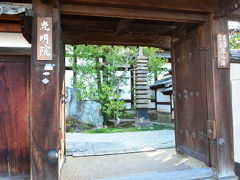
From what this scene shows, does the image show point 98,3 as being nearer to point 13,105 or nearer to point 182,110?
point 13,105

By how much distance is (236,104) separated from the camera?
3.26 m

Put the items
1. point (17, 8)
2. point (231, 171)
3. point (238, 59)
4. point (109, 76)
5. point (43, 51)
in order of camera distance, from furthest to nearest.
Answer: point (109, 76), point (238, 59), point (231, 171), point (43, 51), point (17, 8)

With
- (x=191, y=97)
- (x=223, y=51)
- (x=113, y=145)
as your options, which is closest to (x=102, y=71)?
(x=113, y=145)

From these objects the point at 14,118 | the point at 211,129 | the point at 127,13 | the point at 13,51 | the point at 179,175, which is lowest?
the point at 179,175

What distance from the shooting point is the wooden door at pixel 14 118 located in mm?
2881

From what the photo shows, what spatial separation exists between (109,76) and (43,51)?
7754 millimetres

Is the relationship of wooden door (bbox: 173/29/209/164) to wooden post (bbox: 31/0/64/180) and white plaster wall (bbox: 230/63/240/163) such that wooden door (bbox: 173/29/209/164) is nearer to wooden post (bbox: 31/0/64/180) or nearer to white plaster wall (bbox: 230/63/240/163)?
white plaster wall (bbox: 230/63/240/163)

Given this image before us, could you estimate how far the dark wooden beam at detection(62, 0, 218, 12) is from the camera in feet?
9.12

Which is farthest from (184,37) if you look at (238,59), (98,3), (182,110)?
(98,3)

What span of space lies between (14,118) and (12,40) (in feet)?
4.32

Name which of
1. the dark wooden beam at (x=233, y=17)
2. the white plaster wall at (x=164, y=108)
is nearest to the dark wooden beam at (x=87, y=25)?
the dark wooden beam at (x=233, y=17)

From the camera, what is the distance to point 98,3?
2.79m

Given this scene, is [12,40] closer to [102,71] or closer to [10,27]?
[10,27]

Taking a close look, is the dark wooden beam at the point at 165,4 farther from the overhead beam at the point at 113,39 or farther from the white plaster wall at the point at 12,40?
the overhead beam at the point at 113,39
